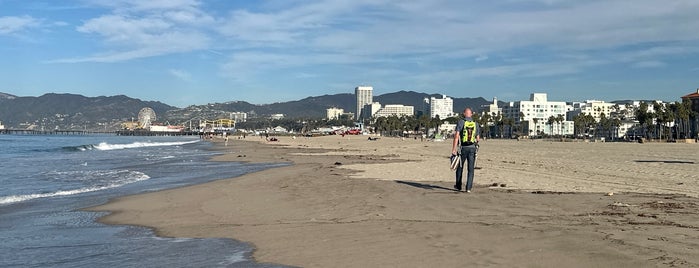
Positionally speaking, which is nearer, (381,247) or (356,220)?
(381,247)

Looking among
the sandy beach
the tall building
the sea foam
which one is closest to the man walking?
the sandy beach

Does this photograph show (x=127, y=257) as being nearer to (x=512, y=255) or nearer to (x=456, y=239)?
(x=456, y=239)

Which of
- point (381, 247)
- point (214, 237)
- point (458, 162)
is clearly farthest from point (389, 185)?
point (381, 247)

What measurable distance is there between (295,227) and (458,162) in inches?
187

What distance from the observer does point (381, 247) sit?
6.07 m

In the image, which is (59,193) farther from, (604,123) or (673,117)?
(604,123)

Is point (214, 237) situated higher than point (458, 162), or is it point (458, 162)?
point (458, 162)

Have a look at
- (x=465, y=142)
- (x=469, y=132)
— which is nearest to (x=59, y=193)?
(x=465, y=142)

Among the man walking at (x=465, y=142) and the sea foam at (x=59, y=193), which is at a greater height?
the man walking at (x=465, y=142)

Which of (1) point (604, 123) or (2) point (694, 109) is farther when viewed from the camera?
(1) point (604, 123)

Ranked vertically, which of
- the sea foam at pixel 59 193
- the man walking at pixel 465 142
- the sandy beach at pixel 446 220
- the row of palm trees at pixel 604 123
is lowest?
the sea foam at pixel 59 193

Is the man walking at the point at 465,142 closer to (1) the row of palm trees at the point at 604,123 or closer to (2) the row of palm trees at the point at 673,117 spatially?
(1) the row of palm trees at the point at 604,123

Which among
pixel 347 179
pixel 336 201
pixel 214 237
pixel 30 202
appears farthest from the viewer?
pixel 347 179

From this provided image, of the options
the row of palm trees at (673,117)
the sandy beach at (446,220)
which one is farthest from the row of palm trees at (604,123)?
the sandy beach at (446,220)
